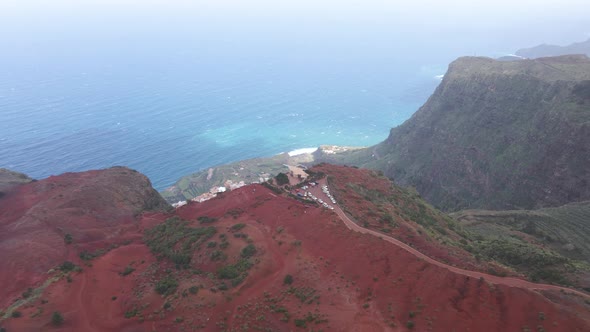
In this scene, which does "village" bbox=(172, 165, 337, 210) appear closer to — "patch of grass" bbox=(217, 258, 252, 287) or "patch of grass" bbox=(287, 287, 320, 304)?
"patch of grass" bbox=(217, 258, 252, 287)

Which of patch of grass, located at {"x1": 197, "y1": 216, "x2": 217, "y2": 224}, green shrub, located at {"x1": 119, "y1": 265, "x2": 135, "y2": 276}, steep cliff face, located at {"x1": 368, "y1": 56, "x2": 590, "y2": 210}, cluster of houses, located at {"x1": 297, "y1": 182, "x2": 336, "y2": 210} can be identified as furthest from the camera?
steep cliff face, located at {"x1": 368, "y1": 56, "x2": 590, "y2": 210}

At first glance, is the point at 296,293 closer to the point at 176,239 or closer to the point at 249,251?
the point at 249,251

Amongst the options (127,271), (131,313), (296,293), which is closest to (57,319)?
(131,313)

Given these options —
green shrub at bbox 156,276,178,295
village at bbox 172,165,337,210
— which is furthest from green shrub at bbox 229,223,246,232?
village at bbox 172,165,337,210

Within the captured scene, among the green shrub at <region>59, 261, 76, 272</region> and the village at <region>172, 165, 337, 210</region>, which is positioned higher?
the village at <region>172, 165, 337, 210</region>

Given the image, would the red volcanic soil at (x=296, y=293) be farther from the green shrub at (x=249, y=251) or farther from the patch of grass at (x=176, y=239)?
the patch of grass at (x=176, y=239)

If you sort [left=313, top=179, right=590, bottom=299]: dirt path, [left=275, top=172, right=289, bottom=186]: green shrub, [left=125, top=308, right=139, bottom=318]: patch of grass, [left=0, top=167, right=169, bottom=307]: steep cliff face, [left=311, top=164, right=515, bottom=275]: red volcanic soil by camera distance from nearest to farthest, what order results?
1. [left=313, top=179, right=590, bottom=299]: dirt path
2. [left=125, top=308, right=139, bottom=318]: patch of grass
3. [left=311, top=164, right=515, bottom=275]: red volcanic soil
4. [left=0, top=167, right=169, bottom=307]: steep cliff face
5. [left=275, top=172, right=289, bottom=186]: green shrub

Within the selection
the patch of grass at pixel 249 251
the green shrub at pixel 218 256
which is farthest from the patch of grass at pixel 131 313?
the patch of grass at pixel 249 251
